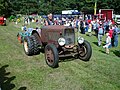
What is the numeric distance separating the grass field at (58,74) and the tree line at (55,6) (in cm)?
5364

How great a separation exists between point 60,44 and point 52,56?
59 cm

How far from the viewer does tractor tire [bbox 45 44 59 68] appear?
338 inches

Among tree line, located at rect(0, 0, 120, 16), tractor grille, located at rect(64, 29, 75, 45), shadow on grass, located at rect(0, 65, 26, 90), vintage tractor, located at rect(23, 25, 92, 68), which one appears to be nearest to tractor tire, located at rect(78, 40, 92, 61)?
vintage tractor, located at rect(23, 25, 92, 68)

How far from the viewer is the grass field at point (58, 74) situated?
23.2ft

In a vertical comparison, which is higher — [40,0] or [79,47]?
[40,0]

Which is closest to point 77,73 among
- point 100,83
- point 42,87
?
point 100,83

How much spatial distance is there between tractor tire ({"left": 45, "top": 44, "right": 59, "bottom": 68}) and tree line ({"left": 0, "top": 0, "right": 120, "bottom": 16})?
54.2 meters

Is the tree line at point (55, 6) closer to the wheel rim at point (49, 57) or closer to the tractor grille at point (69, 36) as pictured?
the tractor grille at point (69, 36)

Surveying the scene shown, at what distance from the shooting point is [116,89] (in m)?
6.87

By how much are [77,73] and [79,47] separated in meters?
1.84

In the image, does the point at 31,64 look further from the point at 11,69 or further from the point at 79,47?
the point at 79,47

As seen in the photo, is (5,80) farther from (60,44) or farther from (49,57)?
(60,44)

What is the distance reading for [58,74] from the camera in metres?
8.17

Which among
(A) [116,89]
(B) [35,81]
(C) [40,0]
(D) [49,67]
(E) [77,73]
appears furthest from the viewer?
(C) [40,0]
